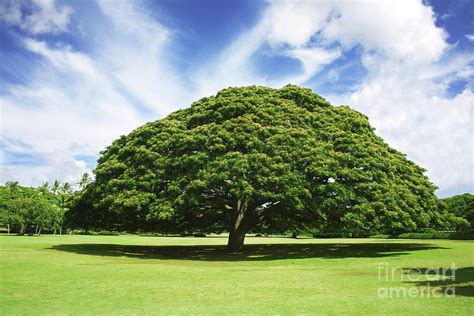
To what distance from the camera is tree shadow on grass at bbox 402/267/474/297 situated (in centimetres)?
1144

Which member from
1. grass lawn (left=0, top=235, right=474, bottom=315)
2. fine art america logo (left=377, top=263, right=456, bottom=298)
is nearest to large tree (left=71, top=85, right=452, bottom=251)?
grass lawn (left=0, top=235, right=474, bottom=315)

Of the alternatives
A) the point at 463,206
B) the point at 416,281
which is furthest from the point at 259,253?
the point at 463,206

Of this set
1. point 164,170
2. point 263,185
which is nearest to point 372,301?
point 263,185

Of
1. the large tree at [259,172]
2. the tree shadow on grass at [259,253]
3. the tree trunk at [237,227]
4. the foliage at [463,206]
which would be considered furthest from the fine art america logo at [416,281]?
the foliage at [463,206]

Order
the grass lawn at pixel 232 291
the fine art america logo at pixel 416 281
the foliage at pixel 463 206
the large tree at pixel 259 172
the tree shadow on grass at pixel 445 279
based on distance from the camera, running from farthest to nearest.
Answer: the foliage at pixel 463 206 < the large tree at pixel 259 172 < the tree shadow on grass at pixel 445 279 < the fine art america logo at pixel 416 281 < the grass lawn at pixel 232 291

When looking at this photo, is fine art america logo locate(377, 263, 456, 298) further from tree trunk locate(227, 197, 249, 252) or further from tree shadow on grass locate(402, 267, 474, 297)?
tree trunk locate(227, 197, 249, 252)

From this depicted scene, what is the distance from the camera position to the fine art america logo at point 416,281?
11.1m

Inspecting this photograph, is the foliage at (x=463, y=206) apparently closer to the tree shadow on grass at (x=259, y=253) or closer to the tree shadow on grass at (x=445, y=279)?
the tree shadow on grass at (x=259, y=253)

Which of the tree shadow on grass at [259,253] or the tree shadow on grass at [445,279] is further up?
the tree shadow on grass at [445,279]

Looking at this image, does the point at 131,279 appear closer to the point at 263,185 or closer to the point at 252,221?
the point at 263,185

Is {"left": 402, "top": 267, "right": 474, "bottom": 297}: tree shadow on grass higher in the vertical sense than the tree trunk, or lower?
lower

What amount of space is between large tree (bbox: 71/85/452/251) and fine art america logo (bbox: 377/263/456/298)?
6.27m

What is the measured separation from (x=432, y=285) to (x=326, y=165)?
37.5 ft

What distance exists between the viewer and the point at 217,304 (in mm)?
10172
